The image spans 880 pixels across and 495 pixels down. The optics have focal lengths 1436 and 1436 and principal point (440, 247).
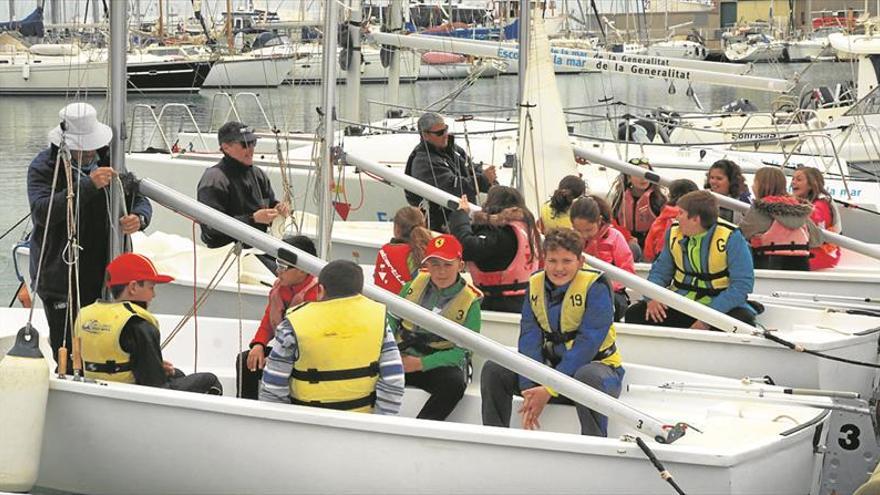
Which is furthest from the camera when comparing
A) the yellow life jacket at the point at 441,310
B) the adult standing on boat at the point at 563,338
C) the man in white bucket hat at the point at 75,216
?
the yellow life jacket at the point at 441,310

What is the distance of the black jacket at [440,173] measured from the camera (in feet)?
33.4

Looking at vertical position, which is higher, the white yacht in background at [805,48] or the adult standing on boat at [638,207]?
the white yacht in background at [805,48]

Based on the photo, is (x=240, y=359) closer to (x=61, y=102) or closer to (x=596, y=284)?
(x=596, y=284)

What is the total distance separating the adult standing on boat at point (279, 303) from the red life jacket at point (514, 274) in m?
1.26

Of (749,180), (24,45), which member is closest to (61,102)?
(24,45)

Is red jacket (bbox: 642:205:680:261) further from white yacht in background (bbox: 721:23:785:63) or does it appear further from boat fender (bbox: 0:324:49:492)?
white yacht in background (bbox: 721:23:785:63)

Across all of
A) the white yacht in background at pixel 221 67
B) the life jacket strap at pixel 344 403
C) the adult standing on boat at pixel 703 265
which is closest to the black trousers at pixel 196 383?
the life jacket strap at pixel 344 403

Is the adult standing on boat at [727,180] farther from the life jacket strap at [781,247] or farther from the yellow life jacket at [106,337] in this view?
the yellow life jacket at [106,337]

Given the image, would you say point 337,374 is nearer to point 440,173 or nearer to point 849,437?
point 849,437

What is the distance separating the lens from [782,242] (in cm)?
983

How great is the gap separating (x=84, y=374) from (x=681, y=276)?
11.7ft

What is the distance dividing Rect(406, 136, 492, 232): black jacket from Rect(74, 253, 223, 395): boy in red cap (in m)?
3.75

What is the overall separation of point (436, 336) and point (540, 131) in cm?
354

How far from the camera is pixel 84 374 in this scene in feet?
21.2
